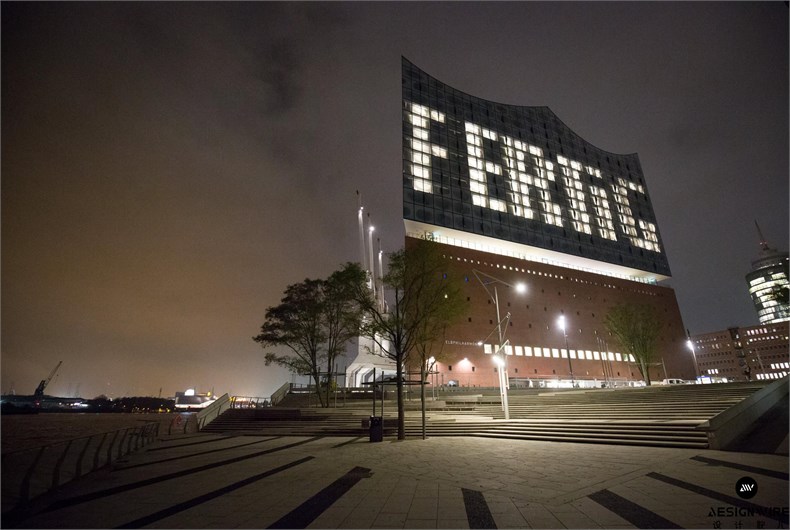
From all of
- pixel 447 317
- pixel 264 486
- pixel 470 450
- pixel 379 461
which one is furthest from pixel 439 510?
pixel 447 317

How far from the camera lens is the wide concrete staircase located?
14055 mm

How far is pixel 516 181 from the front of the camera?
63125mm

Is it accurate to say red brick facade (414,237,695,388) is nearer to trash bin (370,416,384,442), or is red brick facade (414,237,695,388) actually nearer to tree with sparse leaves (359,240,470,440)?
tree with sparse leaves (359,240,470,440)

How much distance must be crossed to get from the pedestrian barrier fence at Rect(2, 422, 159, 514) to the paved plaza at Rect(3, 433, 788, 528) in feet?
0.92

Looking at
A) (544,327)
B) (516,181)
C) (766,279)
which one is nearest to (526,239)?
(516,181)

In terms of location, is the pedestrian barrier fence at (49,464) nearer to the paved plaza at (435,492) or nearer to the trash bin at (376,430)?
the paved plaza at (435,492)

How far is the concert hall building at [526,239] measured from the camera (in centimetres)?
4841

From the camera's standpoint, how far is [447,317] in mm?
20953

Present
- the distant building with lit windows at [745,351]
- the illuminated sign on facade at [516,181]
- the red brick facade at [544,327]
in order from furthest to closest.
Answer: the distant building with lit windows at [745,351] < the illuminated sign on facade at [516,181] < the red brick facade at [544,327]

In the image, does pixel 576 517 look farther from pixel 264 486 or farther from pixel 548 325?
pixel 548 325

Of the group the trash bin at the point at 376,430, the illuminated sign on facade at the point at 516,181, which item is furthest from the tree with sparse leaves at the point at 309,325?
the illuminated sign on facade at the point at 516,181

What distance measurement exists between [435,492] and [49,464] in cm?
828

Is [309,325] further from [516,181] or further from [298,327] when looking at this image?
[516,181]

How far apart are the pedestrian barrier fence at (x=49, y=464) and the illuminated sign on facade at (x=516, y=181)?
42857 mm
